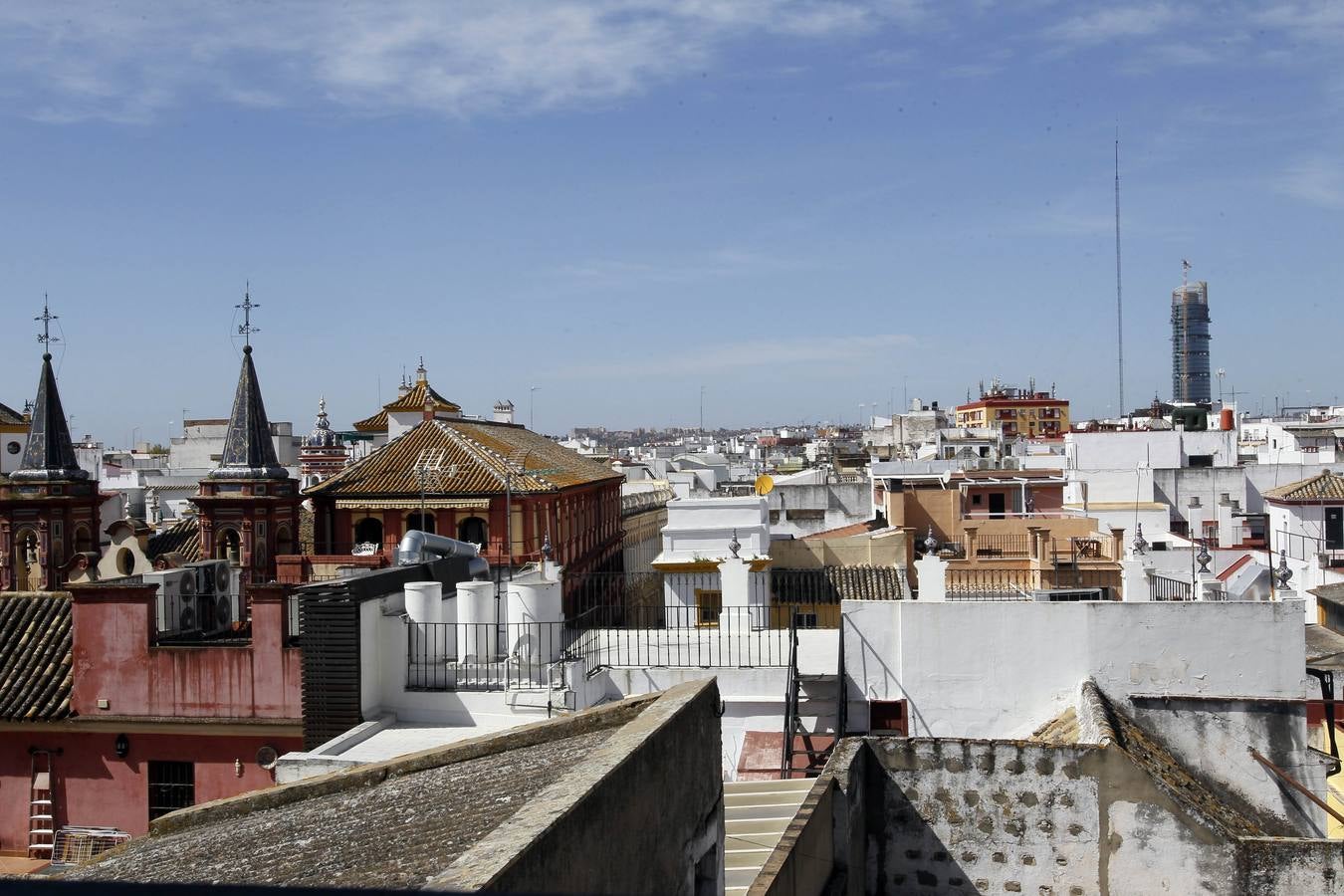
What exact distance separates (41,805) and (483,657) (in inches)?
168

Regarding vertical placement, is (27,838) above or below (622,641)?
below

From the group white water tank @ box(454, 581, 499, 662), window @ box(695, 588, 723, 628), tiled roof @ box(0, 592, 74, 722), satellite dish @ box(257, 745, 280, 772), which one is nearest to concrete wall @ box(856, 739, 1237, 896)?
white water tank @ box(454, 581, 499, 662)

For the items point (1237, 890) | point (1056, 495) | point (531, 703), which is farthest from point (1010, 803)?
point (1056, 495)

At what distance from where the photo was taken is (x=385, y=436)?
131 feet

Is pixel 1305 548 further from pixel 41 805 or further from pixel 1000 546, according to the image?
pixel 41 805

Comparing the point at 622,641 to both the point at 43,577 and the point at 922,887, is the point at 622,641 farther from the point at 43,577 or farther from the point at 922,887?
the point at 43,577

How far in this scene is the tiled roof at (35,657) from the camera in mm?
11656

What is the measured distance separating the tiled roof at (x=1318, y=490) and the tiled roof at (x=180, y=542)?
25837 millimetres

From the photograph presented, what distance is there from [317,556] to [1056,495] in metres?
22.3

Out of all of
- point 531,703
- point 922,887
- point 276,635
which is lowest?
point 922,887

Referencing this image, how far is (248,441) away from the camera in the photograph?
25625 millimetres

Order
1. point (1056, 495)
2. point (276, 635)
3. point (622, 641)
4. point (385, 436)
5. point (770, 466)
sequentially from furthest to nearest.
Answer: point (770, 466), point (385, 436), point (1056, 495), point (622, 641), point (276, 635)

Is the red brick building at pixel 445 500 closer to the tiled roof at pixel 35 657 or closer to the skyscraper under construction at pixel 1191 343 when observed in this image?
the tiled roof at pixel 35 657

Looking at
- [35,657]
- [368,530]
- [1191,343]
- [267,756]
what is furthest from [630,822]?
[1191,343]
